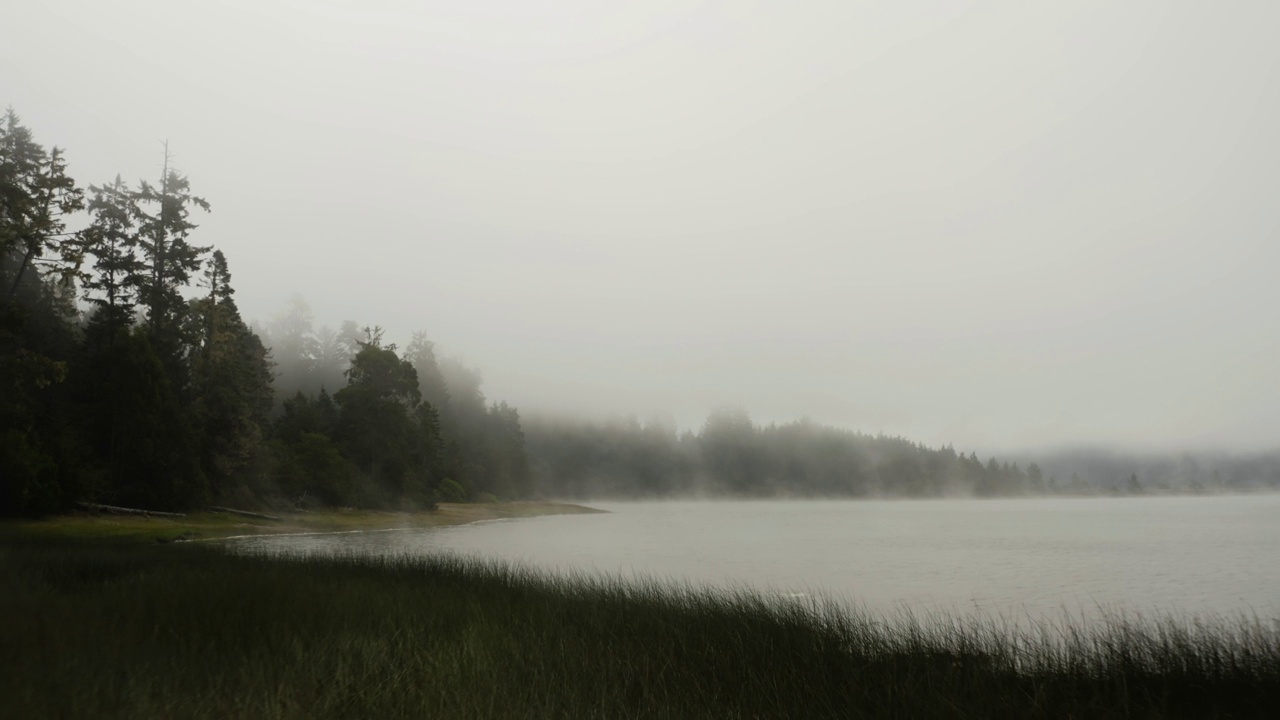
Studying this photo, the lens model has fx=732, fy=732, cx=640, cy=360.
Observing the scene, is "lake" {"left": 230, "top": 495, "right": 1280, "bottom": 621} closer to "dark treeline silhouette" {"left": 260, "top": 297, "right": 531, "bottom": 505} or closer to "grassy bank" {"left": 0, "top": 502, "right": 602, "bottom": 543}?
"grassy bank" {"left": 0, "top": 502, "right": 602, "bottom": 543}

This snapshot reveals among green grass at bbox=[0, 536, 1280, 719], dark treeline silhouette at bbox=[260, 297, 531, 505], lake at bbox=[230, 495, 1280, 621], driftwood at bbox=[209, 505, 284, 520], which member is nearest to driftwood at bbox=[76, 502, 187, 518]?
driftwood at bbox=[209, 505, 284, 520]

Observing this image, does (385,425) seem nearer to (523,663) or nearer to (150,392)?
(150,392)

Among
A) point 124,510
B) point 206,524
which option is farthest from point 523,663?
point 206,524

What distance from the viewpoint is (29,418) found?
3080cm

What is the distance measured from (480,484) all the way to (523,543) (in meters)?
53.9

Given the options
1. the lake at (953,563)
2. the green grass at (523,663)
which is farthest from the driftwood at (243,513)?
the green grass at (523,663)

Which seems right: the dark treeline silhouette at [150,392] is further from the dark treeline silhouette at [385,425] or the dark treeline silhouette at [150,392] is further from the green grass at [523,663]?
the green grass at [523,663]

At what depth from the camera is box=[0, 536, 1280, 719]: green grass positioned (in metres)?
5.94

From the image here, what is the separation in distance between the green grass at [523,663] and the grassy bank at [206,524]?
652 inches

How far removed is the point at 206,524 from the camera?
35.5m

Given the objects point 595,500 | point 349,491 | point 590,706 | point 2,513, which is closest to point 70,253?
point 2,513

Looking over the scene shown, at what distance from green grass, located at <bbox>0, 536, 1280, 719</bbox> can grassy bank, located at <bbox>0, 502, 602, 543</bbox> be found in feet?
54.3

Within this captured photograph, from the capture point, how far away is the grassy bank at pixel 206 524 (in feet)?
82.8

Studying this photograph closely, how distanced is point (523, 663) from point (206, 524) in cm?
3465
